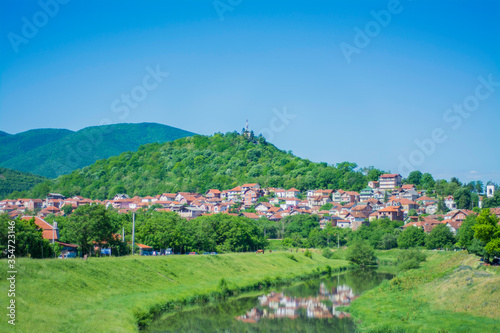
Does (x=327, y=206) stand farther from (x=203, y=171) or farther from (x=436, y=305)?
(x=436, y=305)

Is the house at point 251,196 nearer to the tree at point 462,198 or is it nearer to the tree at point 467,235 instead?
the tree at point 462,198

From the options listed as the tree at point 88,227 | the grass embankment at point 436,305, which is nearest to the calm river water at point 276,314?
the grass embankment at point 436,305

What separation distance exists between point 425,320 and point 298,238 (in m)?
57.2

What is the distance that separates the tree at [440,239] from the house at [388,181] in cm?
5760

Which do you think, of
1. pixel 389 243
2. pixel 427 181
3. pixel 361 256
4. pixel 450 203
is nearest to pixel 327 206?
pixel 450 203

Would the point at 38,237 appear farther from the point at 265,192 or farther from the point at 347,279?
the point at 265,192

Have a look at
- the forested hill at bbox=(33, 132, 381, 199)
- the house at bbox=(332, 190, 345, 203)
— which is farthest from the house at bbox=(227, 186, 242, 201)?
the house at bbox=(332, 190, 345, 203)

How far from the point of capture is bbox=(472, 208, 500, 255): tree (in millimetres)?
39469

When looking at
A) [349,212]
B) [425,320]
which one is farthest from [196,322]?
[349,212]

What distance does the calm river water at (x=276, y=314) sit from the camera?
30.0 metres

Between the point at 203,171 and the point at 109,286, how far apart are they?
411ft

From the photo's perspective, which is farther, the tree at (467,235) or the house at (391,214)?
the house at (391,214)

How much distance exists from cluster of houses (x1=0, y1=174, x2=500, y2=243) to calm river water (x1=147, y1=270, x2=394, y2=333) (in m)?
51.3

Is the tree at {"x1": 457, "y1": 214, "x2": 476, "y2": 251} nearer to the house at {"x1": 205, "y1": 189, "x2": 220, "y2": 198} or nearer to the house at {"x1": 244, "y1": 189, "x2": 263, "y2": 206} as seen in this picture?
the house at {"x1": 244, "y1": 189, "x2": 263, "y2": 206}
